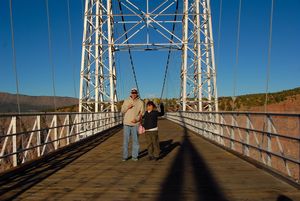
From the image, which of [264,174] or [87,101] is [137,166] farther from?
[87,101]

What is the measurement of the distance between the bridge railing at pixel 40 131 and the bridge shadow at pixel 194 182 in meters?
3.08

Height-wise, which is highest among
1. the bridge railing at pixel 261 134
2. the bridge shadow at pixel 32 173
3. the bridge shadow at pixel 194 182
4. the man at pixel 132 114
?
the man at pixel 132 114

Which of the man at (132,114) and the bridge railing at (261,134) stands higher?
the man at (132,114)

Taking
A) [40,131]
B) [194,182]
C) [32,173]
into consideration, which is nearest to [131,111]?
[40,131]

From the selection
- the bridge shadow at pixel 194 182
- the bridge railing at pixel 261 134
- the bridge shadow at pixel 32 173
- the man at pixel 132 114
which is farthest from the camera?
the man at pixel 132 114

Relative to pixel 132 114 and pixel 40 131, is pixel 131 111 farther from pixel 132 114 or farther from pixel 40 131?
pixel 40 131

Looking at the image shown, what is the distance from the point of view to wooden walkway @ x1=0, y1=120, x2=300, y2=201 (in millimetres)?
6184

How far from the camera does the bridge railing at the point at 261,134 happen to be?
7220mm

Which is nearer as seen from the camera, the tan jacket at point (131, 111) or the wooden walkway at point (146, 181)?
the wooden walkway at point (146, 181)

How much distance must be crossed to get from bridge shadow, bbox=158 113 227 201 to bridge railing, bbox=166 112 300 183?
117 centimetres

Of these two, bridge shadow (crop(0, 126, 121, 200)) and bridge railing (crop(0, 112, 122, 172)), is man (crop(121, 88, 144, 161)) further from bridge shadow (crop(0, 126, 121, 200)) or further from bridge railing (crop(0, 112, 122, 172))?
bridge railing (crop(0, 112, 122, 172))

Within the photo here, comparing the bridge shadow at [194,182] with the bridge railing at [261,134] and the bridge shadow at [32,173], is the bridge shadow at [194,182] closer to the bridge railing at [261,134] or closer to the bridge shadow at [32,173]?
the bridge railing at [261,134]

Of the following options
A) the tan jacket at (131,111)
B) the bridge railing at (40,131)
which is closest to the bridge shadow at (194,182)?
the tan jacket at (131,111)

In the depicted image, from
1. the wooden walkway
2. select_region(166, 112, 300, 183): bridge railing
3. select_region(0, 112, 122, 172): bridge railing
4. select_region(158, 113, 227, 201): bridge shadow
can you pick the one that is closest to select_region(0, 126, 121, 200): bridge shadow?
the wooden walkway
